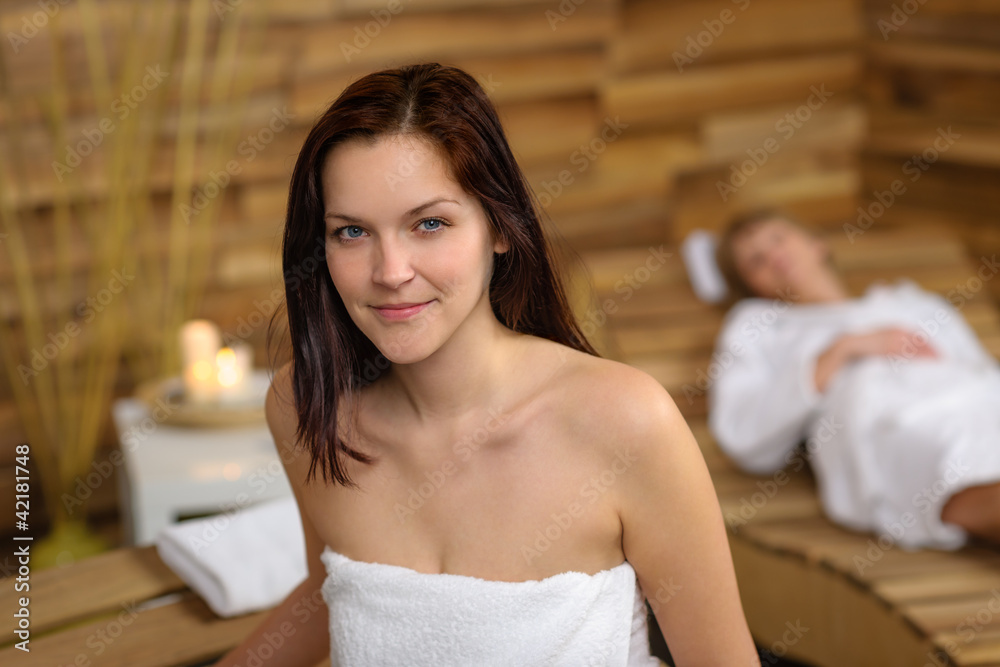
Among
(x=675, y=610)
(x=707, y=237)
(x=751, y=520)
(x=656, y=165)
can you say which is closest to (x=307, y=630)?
(x=675, y=610)

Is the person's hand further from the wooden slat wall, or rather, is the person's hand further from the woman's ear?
the woman's ear

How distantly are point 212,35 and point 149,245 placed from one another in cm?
60

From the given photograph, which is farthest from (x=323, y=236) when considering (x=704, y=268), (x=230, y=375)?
(x=704, y=268)

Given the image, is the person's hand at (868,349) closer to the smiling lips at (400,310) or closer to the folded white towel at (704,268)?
the folded white towel at (704,268)

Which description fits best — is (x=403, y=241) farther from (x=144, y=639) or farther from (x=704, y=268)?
(x=704, y=268)

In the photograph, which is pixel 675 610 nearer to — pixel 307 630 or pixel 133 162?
pixel 307 630

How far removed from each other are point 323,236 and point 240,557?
63 centimetres

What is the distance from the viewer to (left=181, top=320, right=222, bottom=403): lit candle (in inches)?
99.0

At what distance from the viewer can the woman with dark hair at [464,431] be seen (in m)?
1.04

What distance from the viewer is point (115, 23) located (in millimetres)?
2822

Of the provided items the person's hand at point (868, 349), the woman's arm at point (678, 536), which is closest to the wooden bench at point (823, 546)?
the person's hand at point (868, 349)

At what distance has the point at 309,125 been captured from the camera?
3047 millimetres

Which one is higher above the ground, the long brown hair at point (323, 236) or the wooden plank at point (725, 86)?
the long brown hair at point (323, 236)

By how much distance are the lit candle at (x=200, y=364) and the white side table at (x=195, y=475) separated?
0.37 feet
